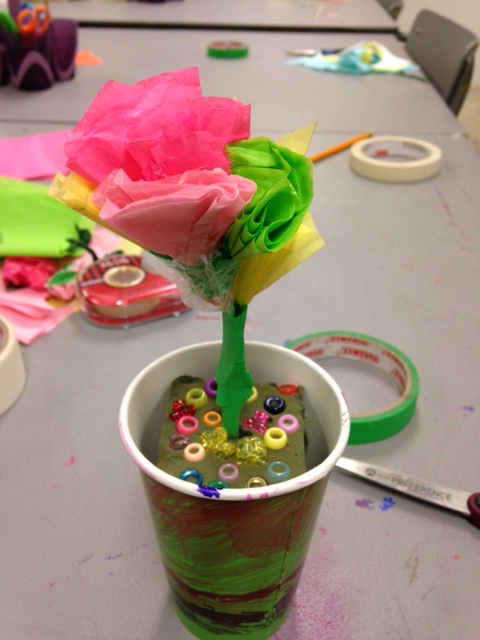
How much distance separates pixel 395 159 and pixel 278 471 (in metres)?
0.80

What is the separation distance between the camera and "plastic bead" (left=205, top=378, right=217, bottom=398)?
0.38m

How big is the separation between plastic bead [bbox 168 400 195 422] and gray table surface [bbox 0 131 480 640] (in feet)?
0.36

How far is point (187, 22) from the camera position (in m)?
1.71

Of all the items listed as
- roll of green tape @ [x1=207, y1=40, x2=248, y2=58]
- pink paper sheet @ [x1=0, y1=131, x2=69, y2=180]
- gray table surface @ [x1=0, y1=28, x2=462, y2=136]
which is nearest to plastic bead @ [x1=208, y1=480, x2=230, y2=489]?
pink paper sheet @ [x1=0, y1=131, x2=69, y2=180]

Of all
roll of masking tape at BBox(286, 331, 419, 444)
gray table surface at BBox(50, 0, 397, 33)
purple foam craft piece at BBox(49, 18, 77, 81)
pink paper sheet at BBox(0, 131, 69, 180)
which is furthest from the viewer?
gray table surface at BBox(50, 0, 397, 33)

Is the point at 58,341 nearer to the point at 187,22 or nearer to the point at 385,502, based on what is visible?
the point at 385,502

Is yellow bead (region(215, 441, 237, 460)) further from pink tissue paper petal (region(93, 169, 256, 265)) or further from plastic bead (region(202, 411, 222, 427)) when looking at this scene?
pink tissue paper petal (region(93, 169, 256, 265))

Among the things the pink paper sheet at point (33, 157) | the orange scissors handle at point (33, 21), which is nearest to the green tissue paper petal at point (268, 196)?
the pink paper sheet at point (33, 157)

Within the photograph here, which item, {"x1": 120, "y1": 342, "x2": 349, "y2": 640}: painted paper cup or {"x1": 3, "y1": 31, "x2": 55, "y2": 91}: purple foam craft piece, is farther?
{"x1": 3, "y1": 31, "x2": 55, "y2": 91}: purple foam craft piece

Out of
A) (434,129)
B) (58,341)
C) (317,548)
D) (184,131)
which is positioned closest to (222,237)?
(184,131)

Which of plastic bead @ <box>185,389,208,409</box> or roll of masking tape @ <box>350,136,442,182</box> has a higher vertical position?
plastic bead @ <box>185,389,208,409</box>

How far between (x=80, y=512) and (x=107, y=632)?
10cm

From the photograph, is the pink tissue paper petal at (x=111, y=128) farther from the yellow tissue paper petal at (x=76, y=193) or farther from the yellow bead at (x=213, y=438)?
the yellow bead at (x=213, y=438)

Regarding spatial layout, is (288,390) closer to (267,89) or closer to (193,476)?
(193,476)
